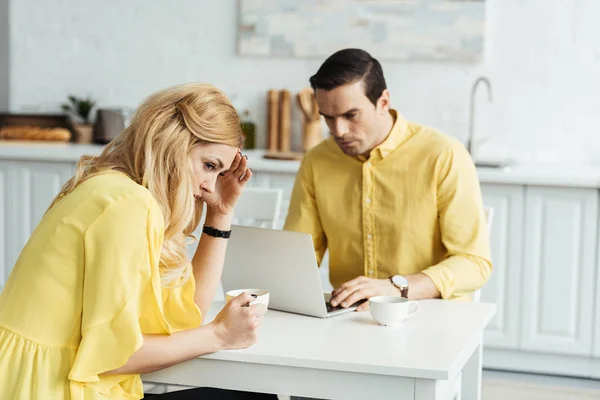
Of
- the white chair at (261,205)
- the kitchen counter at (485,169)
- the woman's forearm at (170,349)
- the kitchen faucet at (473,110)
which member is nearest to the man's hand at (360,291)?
the woman's forearm at (170,349)

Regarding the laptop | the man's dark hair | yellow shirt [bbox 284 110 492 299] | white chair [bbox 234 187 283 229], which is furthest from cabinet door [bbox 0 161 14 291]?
the laptop

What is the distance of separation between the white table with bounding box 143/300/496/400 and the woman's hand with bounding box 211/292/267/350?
23mm

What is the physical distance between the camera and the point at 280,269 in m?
2.07

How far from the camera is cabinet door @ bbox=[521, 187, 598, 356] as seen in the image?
12.3 ft

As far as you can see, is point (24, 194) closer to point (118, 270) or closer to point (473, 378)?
point (473, 378)

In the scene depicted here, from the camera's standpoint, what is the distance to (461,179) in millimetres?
2504

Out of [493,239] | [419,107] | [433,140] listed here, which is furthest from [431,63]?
[433,140]

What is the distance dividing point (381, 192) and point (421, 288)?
40 centimetres

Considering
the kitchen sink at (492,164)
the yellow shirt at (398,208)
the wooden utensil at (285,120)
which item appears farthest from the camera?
the wooden utensil at (285,120)

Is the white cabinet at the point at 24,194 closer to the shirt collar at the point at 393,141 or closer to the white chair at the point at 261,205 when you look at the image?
the white chair at the point at 261,205

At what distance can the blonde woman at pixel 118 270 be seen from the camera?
161cm

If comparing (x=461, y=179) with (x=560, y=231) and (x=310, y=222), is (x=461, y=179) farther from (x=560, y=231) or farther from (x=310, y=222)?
(x=560, y=231)

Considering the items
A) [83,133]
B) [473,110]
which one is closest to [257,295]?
[473,110]

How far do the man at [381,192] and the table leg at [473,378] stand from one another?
185 mm
